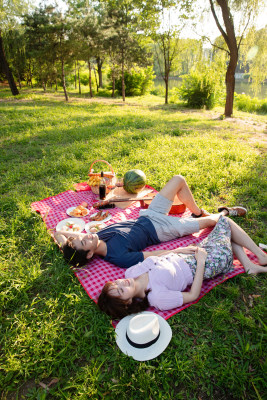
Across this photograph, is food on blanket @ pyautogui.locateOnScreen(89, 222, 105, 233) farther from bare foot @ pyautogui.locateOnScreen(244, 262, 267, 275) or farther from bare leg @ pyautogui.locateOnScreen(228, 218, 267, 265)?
bare foot @ pyautogui.locateOnScreen(244, 262, 267, 275)

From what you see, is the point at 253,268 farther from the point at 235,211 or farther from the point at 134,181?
the point at 134,181

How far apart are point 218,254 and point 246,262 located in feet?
1.61

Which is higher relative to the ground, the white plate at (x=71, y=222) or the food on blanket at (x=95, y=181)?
the food on blanket at (x=95, y=181)

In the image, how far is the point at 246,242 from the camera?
3191 millimetres

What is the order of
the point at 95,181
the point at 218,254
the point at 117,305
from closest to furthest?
the point at 117,305, the point at 218,254, the point at 95,181

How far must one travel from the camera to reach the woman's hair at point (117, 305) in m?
2.44

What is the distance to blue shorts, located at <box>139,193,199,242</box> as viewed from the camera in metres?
3.58

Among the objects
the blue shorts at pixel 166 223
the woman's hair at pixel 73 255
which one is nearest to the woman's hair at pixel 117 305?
the woman's hair at pixel 73 255

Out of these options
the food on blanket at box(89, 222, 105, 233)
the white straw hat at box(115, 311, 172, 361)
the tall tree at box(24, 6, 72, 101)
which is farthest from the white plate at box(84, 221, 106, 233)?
the tall tree at box(24, 6, 72, 101)

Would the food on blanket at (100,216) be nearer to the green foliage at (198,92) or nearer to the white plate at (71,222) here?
the white plate at (71,222)

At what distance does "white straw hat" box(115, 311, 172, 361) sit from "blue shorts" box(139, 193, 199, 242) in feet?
4.79

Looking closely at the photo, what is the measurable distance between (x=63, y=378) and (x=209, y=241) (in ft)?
7.32

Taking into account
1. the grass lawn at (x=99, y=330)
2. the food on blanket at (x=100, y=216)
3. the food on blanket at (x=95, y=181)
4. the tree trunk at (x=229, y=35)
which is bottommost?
the grass lawn at (x=99, y=330)

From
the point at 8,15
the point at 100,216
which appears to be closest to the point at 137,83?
the point at 8,15
